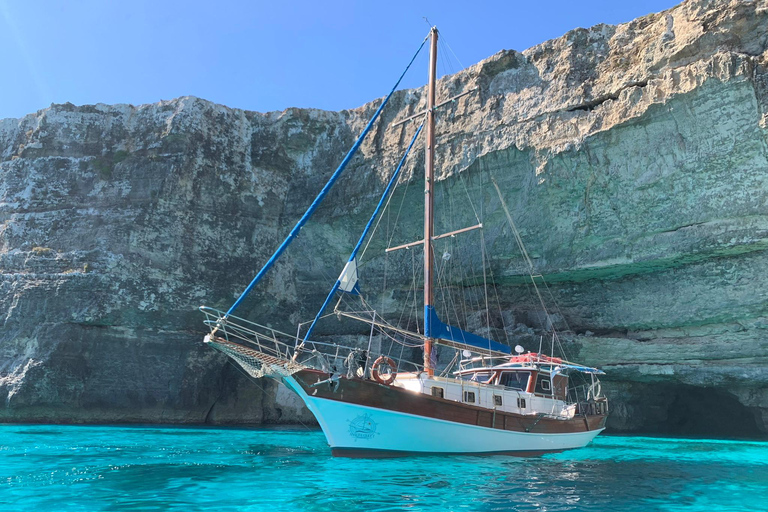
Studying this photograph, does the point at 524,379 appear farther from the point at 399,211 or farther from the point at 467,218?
the point at 399,211

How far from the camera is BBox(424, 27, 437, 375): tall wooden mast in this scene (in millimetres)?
15844

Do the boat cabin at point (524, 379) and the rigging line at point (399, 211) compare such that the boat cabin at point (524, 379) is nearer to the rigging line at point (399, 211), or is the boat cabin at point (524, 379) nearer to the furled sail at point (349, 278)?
the furled sail at point (349, 278)

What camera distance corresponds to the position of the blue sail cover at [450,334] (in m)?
15.9

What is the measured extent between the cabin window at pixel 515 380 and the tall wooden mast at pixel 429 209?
2.44 metres

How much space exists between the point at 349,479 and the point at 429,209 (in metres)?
8.65


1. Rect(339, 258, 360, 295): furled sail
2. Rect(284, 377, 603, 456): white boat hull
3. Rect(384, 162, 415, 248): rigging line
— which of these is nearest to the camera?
Rect(284, 377, 603, 456): white boat hull

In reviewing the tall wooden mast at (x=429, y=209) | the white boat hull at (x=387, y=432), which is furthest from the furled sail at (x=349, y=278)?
the white boat hull at (x=387, y=432)

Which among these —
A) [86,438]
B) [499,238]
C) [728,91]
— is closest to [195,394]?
[86,438]

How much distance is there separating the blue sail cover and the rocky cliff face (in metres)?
6.79

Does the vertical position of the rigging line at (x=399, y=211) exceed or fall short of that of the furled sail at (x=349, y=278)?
it exceeds it

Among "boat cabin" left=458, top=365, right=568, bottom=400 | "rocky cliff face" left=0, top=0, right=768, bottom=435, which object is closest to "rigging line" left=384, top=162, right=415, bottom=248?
"rocky cliff face" left=0, top=0, right=768, bottom=435

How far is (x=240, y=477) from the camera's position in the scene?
10773mm

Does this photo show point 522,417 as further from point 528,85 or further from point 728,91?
point 528,85

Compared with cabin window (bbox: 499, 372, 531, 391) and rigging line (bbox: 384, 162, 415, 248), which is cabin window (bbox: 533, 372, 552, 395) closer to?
cabin window (bbox: 499, 372, 531, 391)
